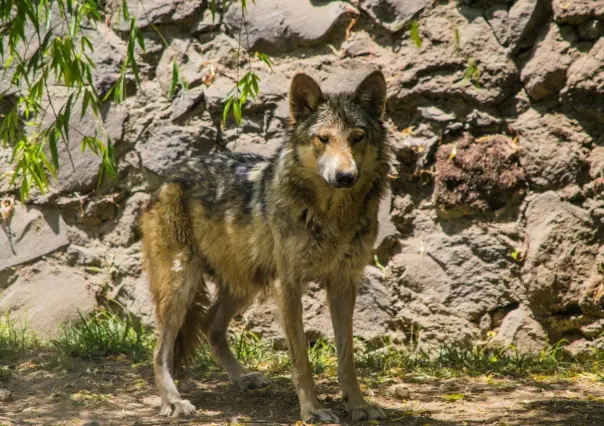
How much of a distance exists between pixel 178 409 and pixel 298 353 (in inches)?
34.1

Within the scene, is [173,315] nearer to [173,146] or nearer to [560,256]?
[173,146]

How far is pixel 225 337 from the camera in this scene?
575 cm

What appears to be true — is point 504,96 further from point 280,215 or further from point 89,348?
point 89,348

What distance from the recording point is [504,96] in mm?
6223

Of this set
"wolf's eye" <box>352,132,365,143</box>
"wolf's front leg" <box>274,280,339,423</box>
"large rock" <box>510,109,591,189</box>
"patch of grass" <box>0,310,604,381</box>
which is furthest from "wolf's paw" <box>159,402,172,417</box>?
"large rock" <box>510,109,591,189</box>

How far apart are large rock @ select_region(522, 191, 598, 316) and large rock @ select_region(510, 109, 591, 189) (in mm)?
161

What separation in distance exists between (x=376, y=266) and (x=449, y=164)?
1.07 metres

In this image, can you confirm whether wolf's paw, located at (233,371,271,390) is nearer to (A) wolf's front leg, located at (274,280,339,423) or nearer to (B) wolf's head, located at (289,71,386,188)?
(A) wolf's front leg, located at (274,280,339,423)

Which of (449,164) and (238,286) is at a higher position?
(449,164)

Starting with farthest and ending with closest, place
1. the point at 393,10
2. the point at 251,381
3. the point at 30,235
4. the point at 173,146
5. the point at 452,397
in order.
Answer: the point at 30,235
the point at 173,146
the point at 393,10
the point at 251,381
the point at 452,397

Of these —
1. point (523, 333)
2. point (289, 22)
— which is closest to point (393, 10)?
point (289, 22)

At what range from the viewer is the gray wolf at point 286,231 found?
15.5 ft

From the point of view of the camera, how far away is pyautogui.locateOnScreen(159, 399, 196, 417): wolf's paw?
4.82 metres

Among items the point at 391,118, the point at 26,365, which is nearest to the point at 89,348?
the point at 26,365
